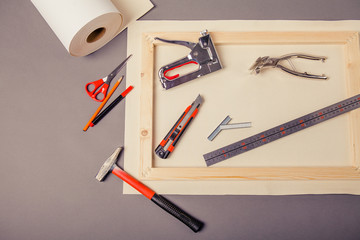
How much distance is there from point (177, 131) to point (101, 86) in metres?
0.30

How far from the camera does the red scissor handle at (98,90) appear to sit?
2.90 ft

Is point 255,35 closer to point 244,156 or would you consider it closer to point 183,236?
point 244,156

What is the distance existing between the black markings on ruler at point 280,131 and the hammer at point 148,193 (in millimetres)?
176

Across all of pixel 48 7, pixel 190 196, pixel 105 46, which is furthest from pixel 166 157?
pixel 48 7

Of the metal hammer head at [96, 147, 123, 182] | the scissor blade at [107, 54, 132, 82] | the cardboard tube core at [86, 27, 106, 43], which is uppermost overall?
the cardboard tube core at [86, 27, 106, 43]

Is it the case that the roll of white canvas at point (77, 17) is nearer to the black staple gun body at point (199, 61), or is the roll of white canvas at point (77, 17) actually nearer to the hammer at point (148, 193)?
the black staple gun body at point (199, 61)

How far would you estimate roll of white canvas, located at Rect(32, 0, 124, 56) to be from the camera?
76 cm

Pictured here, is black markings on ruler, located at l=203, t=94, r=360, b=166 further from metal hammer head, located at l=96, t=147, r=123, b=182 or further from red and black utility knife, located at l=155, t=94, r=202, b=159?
metal hammer head, located at l=96, t=147, r=123, b=182

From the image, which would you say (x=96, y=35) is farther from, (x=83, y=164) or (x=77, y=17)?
(x=83, y=164)

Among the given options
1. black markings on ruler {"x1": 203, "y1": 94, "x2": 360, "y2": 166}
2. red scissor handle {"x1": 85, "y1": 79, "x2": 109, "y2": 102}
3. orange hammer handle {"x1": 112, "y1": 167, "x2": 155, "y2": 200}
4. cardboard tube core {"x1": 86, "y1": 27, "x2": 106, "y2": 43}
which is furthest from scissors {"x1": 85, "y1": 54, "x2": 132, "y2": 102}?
black markings on ruler {"x1": 203, "y1": 94, "x2": 360, "y2": 166}

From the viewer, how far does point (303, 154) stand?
864 millimetres

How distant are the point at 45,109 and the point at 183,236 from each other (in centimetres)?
62

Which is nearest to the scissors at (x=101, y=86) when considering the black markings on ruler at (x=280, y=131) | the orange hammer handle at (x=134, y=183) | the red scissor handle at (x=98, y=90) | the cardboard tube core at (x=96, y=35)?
the red scissor handle at (x=98, y=90)

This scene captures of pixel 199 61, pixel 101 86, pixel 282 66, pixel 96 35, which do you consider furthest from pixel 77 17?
pixel 282 66
